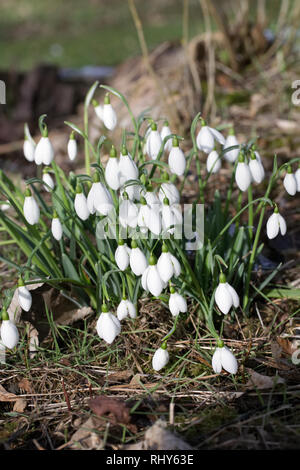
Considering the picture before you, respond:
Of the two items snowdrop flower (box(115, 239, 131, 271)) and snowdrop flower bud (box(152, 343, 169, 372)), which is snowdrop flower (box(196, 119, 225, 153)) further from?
snowdrop flower bud (box(152, 343, 169, 372))

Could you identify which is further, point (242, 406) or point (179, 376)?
point (179, 376)

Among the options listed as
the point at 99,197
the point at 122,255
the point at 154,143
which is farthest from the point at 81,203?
the point at 154,143

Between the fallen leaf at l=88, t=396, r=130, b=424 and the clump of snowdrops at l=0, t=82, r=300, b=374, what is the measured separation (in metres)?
0.16

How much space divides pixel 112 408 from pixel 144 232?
486 millimetres

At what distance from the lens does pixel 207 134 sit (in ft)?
5.50

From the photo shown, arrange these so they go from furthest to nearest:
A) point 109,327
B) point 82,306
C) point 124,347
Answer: point 82,306 → point 124,347 → point 109,327

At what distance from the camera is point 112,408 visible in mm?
1473

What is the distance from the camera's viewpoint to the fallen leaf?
4.79 ft

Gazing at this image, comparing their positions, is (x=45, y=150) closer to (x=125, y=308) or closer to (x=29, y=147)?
(x=29, y=147)

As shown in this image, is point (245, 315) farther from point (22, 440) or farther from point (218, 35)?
point (218, 35)

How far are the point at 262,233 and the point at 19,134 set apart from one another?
219cm

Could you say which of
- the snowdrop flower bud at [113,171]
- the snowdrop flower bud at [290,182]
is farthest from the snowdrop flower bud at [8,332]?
the snowdrop flower bud at [290,182]

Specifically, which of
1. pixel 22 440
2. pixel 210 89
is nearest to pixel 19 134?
pixel 210 89

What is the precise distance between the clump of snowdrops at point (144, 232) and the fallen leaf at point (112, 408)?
16cm
